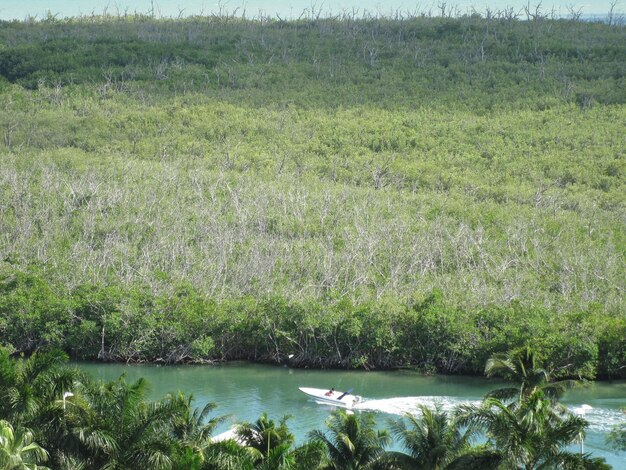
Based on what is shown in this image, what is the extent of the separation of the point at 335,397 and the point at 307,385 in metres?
5.19

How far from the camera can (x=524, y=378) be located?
3070cm

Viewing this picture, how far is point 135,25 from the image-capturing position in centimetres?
15238

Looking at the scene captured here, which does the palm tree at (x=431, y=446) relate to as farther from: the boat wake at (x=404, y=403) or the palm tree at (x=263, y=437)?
the boat wake at (x=404, y=403)

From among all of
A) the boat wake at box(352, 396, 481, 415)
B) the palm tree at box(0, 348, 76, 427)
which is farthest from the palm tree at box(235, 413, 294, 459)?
the boat wake at box(352, 396, 481, 415)

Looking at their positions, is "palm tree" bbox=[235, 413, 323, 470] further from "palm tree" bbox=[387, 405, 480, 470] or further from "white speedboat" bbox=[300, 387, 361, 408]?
"white speedboat" bbox=[300, 387, 361, 408]

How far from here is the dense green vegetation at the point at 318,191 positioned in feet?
186

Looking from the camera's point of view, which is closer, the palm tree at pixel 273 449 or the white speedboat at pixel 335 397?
the palm tree at pixel 273 449

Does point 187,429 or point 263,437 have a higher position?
point 263,437

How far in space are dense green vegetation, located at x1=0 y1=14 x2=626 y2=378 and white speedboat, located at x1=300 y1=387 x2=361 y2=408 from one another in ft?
17.4

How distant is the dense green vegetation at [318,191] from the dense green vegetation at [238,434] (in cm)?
2410

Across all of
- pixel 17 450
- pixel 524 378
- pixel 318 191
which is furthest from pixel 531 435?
pixel 318 191

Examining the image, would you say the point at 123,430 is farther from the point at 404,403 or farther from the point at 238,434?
the point at 404,403

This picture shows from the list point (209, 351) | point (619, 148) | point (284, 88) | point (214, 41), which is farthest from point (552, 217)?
point (214, 41)

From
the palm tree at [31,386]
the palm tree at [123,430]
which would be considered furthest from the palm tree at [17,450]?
the palm tree at [31,386]
